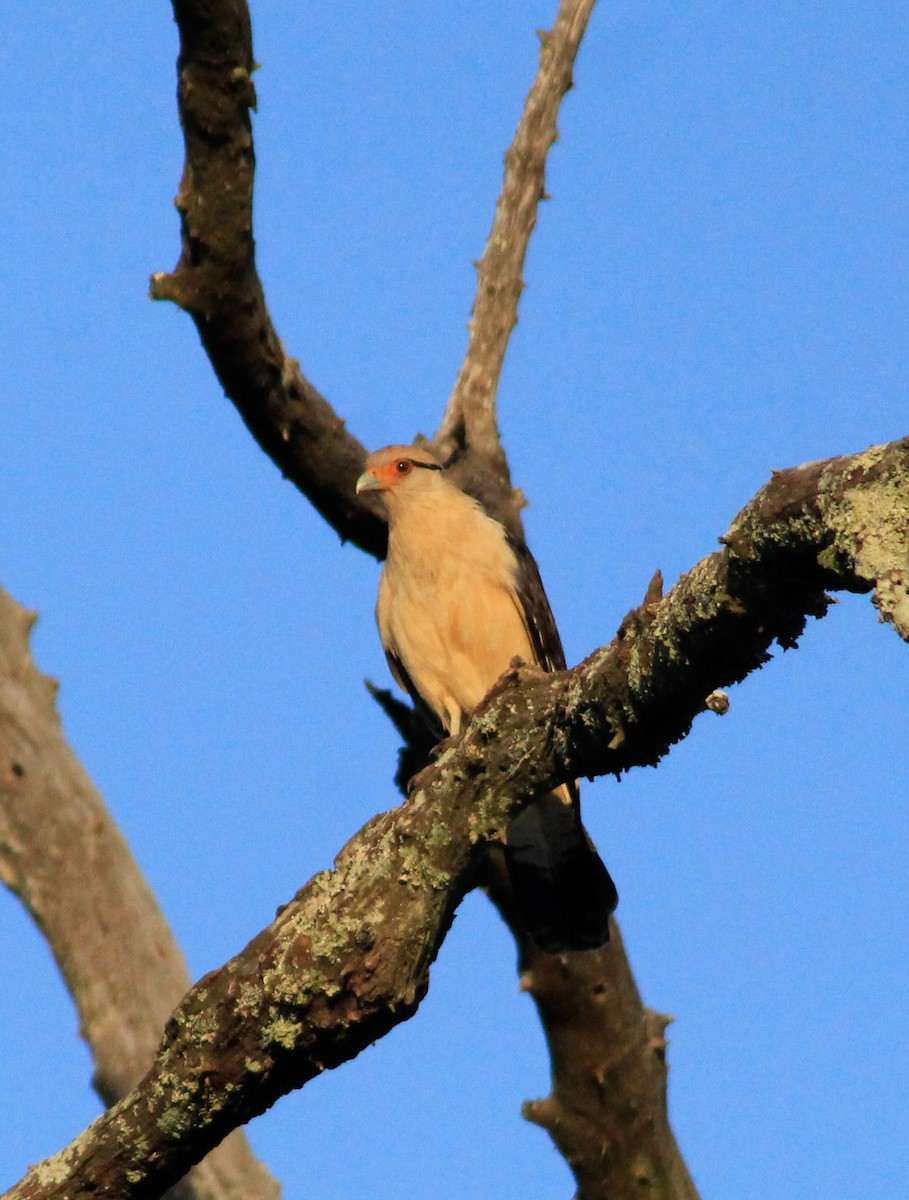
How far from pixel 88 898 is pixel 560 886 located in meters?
2.22

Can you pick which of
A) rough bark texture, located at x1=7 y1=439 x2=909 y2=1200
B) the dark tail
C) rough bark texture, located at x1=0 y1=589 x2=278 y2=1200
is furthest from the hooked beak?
rough bark texture, located at x1=7 y1=439 x2=909 y2=1200

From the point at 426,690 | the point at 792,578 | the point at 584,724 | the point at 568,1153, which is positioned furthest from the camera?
the point at 426,690

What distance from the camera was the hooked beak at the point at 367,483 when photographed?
557cm

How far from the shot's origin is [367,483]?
5637 millimetres

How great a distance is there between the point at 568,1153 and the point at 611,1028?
1.43ft

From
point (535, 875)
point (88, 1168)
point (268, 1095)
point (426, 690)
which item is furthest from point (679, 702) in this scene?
point (426, 690)

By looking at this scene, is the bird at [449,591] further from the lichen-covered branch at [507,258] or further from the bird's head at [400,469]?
the lichen-covered branch at [507,258]

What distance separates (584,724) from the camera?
9.70 feet

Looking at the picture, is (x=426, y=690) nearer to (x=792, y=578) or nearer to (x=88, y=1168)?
(x=88, y=1168)

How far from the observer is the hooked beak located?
18.3 feet

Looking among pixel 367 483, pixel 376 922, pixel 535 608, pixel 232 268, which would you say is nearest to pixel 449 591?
pixel 535 608

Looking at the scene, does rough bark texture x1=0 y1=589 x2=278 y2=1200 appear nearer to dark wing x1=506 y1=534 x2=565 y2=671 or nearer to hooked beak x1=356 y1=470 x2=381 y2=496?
hooked beak x1=356 y1=470 x2=381 y2=496

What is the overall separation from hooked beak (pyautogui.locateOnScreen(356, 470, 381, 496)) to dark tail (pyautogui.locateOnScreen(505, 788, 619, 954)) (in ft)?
4.83

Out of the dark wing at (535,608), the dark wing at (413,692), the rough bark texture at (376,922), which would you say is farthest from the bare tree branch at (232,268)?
the rough bark texture at (376,922)
